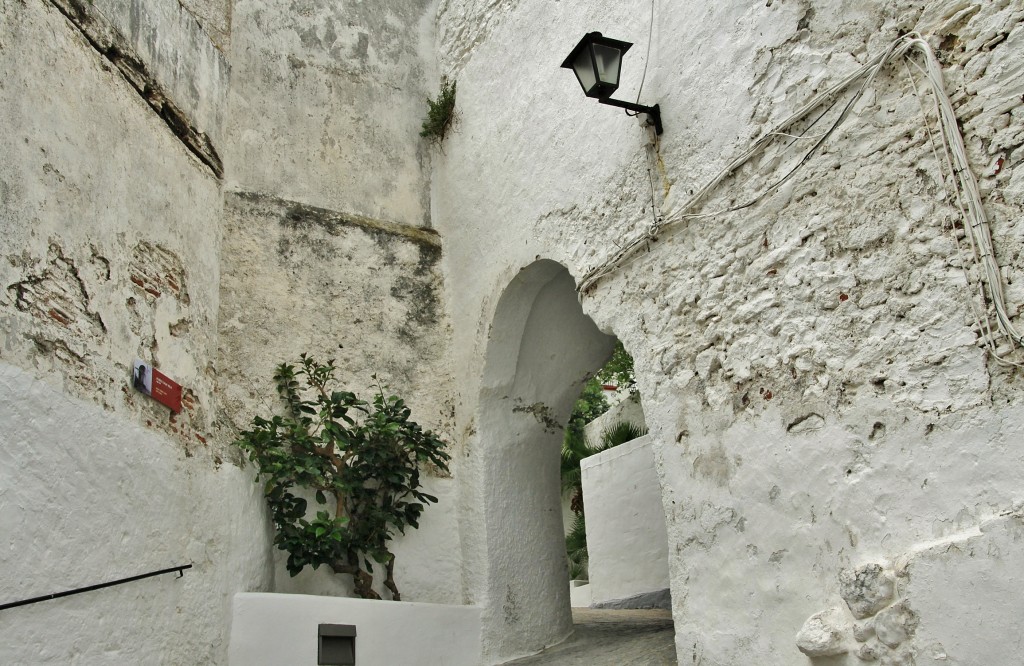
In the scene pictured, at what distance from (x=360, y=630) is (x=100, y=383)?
2.02 metres

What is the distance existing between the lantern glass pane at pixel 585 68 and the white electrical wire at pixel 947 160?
0.76 m

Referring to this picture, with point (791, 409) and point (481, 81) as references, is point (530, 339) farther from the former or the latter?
point (791, 409)

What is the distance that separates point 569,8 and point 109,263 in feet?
10.2

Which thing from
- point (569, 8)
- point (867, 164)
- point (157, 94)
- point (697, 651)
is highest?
point (569, 8)

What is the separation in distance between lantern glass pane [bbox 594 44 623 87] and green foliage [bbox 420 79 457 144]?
2708 mm

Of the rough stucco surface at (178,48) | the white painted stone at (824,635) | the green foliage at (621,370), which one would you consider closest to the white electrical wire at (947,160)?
the white painted stone at (824,635)

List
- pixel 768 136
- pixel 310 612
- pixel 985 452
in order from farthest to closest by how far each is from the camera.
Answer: pixel 310 612, pixel 768 136, pixel 985 452

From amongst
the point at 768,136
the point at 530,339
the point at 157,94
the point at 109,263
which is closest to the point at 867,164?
the point at 768,136

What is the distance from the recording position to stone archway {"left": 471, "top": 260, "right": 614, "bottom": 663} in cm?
584

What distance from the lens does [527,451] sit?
A: 20.5 feet

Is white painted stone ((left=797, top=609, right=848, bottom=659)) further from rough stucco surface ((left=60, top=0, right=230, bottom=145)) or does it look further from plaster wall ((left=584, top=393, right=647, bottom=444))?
plaster wall ((left=584, top=393, right=647, bottom=444))

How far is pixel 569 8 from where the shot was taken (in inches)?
219

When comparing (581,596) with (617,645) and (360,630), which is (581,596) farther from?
(360,630)

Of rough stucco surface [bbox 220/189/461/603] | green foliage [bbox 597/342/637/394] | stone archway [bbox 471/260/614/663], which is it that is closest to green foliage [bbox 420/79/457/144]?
rough stucco surface [bbox 220/189/461/603]
